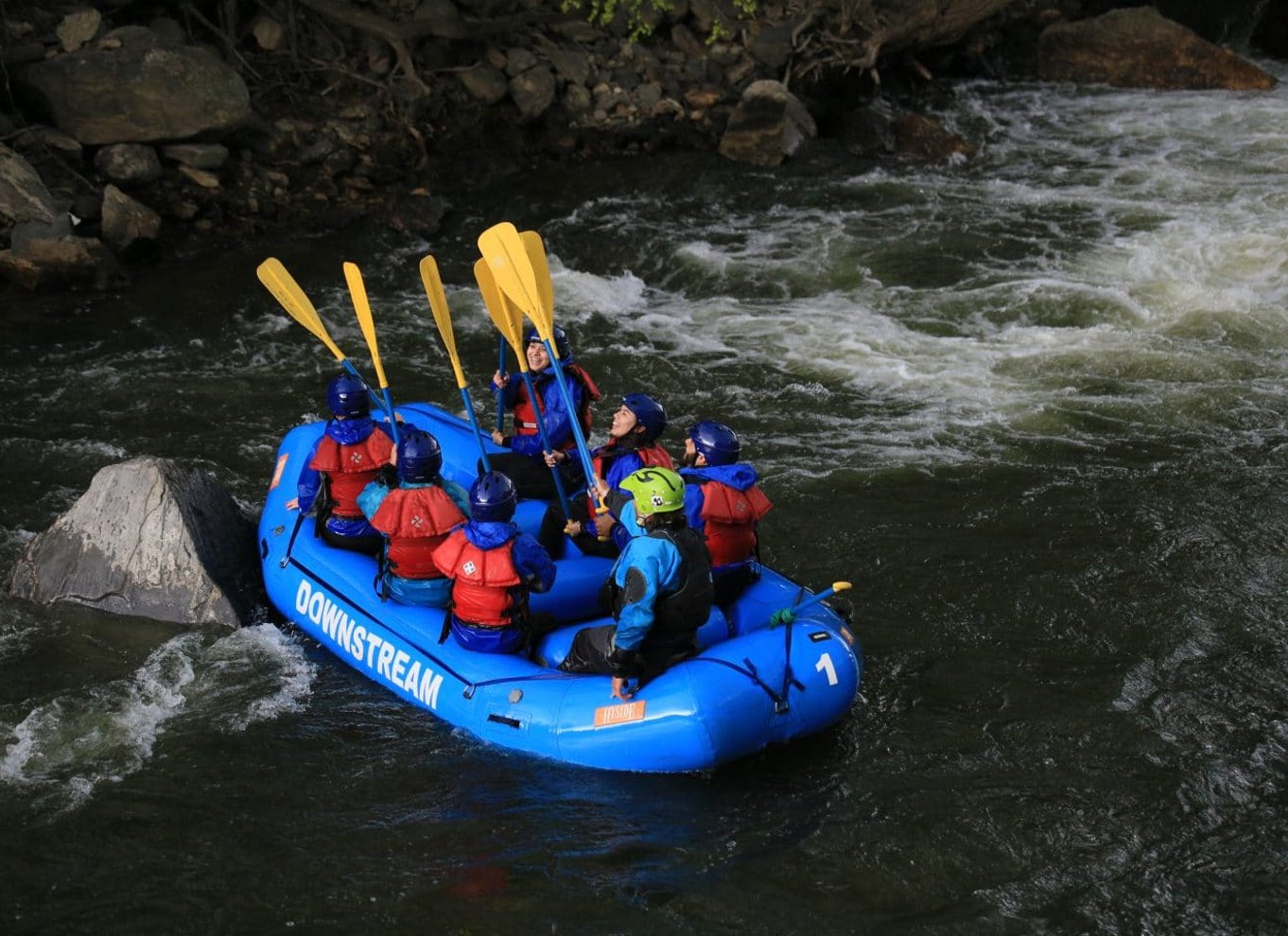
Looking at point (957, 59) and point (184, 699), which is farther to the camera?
point (957, 59)

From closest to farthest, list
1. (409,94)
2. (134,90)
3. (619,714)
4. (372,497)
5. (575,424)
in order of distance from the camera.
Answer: (619,714) → (372,497) → (575,424) → (134,90) → (409,94)

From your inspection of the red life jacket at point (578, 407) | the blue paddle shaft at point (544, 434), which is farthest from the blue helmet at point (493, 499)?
the red life jacket at point (578, 407)

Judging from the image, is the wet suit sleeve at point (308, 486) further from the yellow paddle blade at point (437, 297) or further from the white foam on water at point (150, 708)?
the yellow paddle blade at point (437, 297)

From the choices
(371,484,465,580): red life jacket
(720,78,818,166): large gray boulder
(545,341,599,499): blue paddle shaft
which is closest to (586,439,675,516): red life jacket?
(545,341,599,499): blue paddle shaft

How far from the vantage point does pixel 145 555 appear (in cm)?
602

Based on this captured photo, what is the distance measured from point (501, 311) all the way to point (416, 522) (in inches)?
63.0

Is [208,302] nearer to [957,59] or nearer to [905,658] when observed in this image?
[905,658]

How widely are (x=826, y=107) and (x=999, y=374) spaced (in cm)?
561

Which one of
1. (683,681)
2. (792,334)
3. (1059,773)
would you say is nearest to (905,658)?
(1059,773)

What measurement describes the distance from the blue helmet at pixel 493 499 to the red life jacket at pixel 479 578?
10 cm

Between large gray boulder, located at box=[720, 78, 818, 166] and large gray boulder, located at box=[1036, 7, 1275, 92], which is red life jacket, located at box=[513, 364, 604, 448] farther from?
large gray boulder, located at box=[1036, 7, 1275, 92]

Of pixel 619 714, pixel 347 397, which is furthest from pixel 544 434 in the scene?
pixel 619 714

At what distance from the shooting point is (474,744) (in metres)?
5.09

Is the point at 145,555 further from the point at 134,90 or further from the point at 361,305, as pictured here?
the point at 134,90
